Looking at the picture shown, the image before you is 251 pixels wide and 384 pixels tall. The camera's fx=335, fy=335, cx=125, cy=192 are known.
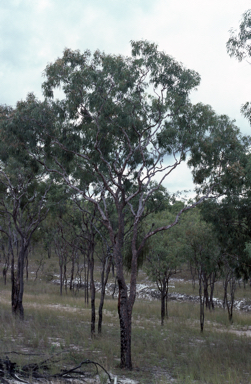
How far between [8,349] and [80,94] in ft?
31.9

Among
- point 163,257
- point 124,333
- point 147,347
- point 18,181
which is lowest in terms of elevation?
point 147,347

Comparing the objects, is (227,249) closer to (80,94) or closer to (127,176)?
(127,176)

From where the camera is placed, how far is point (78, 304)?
30.6m

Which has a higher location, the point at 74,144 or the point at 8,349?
the point at 74,144

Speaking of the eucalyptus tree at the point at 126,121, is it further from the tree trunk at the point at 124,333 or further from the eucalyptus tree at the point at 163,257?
the eucalyptus tree at the point at 163,257

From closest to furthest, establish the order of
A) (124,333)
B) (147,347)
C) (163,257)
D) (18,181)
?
(124,333), (147,347), (18,181), (163,257)

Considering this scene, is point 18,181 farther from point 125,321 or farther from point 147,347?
point 125,321

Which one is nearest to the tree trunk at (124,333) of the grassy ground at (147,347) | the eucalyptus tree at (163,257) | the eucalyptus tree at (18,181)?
the grassy ground at (147,347)

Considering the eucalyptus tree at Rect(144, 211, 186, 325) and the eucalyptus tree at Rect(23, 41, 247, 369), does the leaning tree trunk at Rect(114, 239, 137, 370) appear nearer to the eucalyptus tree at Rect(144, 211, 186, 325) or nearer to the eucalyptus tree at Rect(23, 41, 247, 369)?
the eucalyptus tree at Rect(23, 41, 247, 369)

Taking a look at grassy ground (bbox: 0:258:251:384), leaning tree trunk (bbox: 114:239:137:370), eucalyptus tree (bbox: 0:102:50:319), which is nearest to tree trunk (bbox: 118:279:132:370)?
leaning tree trunk (bbox: 114:239:137:370)

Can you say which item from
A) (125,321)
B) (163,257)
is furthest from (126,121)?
(163,257)

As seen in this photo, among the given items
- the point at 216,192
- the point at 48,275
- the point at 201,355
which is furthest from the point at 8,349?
the point at 48,275

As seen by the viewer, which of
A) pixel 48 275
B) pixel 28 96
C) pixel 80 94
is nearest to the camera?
pixel 80 94

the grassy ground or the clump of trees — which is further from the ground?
the clump of trees
